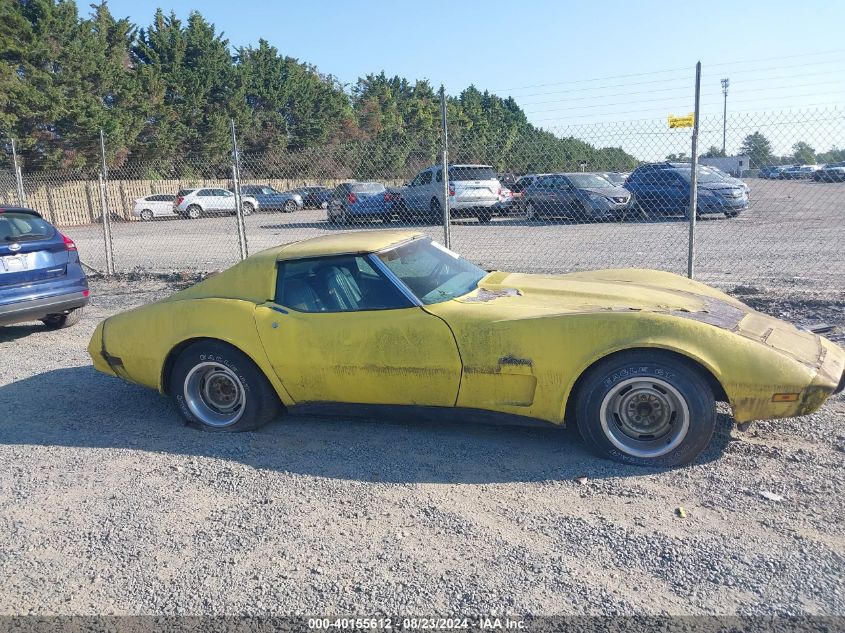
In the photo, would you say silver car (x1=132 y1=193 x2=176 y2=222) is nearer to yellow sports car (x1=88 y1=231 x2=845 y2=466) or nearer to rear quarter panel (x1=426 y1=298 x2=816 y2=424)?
yellow sports car (x1=88 y1=231 x2=845 y2=466)

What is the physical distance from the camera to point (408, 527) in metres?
3.18

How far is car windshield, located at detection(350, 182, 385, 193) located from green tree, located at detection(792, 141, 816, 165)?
10.4 metres

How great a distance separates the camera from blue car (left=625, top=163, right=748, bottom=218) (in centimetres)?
1504

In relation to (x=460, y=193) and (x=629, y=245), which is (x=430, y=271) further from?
(x=460, y=193)

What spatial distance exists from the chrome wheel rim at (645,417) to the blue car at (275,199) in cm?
2563

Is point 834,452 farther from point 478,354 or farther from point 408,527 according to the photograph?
point 408,527

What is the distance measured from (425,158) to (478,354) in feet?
43.9

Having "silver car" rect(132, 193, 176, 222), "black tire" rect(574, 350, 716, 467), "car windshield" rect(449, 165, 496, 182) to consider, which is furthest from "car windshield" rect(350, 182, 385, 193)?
"silver car" rect(132, 193, 176, 222)

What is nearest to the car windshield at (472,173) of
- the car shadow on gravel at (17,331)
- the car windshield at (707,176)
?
the car windshield at (707,176)

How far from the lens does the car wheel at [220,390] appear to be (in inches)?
170

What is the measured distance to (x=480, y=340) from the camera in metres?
3.77

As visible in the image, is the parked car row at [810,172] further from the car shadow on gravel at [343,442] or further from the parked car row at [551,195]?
the car shadow on gravel at [343,442]

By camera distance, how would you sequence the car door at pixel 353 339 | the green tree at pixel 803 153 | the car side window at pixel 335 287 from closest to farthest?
the car door at pixel 353 339
the car side window at pixel 335 287
the green tree at pixel 803 153

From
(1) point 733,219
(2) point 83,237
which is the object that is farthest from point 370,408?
(2) point 83,237
